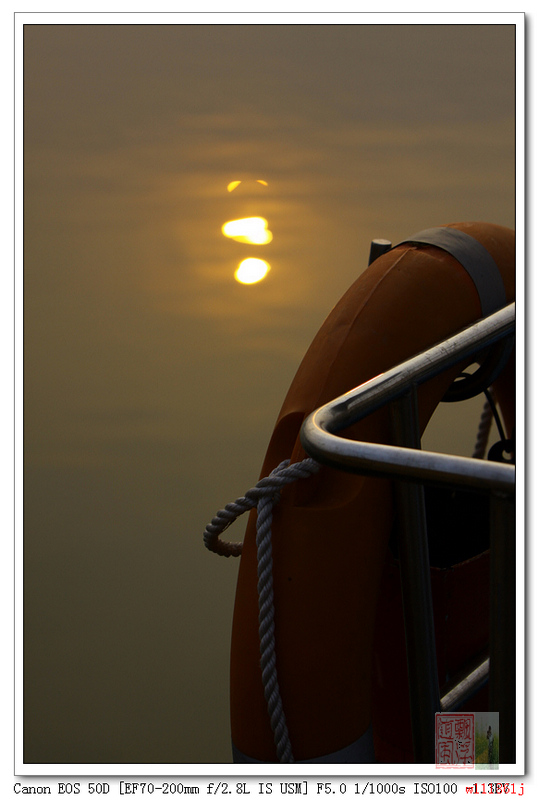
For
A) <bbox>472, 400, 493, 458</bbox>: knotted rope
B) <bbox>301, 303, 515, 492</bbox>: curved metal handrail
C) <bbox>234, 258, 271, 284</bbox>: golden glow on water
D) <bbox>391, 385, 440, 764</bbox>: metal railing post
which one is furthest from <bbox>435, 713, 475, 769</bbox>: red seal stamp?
<bbox>234, 258, 271, 284</bbox>: golden glow on water

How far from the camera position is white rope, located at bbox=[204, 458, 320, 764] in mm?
703

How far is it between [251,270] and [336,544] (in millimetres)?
665

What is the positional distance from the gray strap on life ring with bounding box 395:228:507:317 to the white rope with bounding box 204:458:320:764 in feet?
1.10

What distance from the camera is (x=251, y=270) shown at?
1257 mm

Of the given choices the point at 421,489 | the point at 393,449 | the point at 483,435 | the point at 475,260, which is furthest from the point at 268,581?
the point at 483,435

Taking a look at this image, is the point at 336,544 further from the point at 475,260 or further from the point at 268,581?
the point at 475,260

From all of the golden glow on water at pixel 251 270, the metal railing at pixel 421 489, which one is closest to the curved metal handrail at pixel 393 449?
the metal railing at pixel 421 489

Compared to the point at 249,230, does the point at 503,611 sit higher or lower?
lower

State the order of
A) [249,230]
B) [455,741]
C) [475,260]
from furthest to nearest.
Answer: [249,230]
[475,260]
[455,741]

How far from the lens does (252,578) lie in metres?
0.79

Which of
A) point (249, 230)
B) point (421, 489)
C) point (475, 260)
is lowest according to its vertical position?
point (421, 489)
